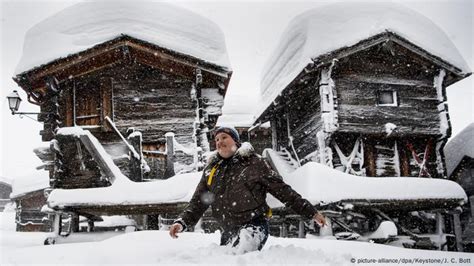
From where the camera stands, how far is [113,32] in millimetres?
9094

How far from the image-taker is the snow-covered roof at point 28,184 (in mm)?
23547

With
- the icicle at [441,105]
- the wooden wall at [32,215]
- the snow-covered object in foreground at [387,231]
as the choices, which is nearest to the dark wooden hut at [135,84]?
the snow-covered object in foreground at [387,231]

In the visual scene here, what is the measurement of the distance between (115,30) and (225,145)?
6.86m

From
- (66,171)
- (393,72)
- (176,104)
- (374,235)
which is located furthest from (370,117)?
(66,171)

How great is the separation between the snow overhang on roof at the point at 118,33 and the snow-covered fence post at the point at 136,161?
286cm

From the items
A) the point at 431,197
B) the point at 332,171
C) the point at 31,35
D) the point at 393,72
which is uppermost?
the point at 31,35

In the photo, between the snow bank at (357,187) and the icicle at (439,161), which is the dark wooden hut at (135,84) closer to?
the snow bank at (357,187)

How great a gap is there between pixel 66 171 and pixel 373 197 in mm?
6479

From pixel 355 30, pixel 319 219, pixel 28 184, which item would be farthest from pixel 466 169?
pixel 28 184

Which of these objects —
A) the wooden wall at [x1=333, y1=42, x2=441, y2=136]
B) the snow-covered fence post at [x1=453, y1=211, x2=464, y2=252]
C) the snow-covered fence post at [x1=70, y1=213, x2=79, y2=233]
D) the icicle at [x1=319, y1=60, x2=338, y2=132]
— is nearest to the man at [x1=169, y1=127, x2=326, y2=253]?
the snow-covered fence post at [x1=70, y1=213, x2=79, y2=233]

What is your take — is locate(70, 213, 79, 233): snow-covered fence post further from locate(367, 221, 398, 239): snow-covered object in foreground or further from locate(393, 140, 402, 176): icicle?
locate(393, 140, 402, 176): icicle

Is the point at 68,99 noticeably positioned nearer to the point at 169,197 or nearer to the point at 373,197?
the point at 169,197

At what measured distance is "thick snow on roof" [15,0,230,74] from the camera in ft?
30.1

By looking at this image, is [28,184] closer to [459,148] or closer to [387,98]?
[387,98]
